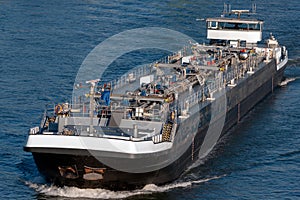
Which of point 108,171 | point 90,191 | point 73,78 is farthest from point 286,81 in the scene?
point 108,171

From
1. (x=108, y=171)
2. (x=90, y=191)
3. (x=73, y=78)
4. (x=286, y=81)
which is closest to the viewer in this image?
(x=108, y=171)

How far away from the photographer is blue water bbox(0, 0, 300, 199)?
144ft

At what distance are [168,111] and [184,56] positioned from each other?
57.1ft

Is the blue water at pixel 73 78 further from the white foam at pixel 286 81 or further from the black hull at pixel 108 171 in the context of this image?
the white foam at pixel 286 81

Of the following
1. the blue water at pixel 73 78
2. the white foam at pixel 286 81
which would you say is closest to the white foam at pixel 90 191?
the blue water at pixel 73 78

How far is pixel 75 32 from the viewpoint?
81375mm

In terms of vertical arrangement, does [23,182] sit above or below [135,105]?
below

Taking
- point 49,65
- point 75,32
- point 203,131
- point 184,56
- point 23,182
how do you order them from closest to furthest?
point 23,182
point 203,131
point 184,56
point 49,65
point 75,32

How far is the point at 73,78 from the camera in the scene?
215ft

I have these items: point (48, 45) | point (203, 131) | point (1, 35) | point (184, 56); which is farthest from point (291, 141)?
point (1, 35)

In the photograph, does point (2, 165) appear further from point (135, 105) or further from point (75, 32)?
point (75, 32)

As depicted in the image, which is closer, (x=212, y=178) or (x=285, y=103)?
(x=212, y=178)

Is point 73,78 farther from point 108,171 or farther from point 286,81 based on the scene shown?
point 108,171

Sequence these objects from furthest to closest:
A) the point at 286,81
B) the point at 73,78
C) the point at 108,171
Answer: the point at 286,81
the point at 73,78
the point at 108,171
